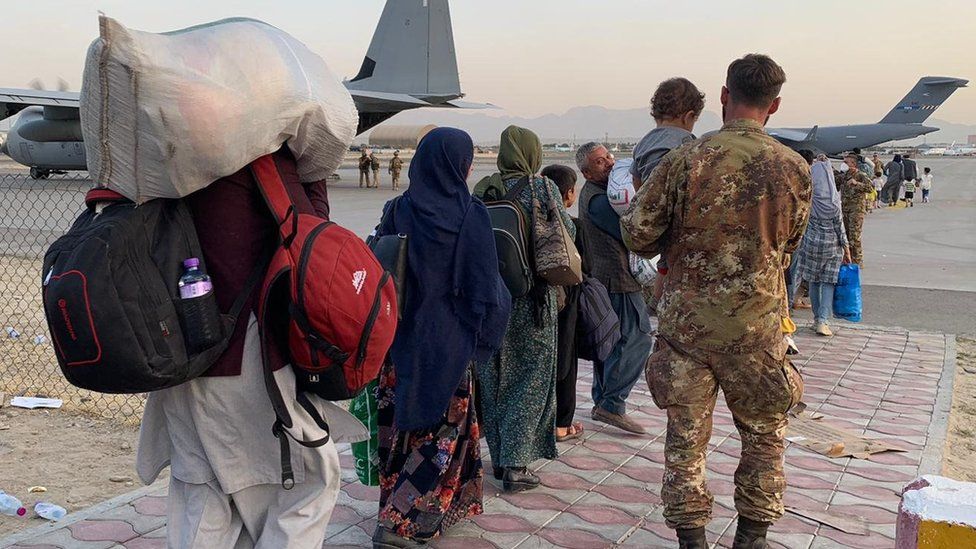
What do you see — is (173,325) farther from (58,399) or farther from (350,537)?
(58,399)

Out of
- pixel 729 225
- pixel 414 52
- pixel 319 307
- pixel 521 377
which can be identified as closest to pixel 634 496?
pixel 521 377

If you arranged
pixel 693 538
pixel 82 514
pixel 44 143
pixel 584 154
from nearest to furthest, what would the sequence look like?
pixel 693 538
pixel 82 514
pixel 584 154
pixel 44 143

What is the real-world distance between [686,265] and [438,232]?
3.30 ft

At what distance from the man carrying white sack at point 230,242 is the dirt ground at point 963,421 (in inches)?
160

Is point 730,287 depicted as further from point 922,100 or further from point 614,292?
point 922,100

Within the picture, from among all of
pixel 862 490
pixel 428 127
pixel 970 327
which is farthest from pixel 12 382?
pixel 970 327

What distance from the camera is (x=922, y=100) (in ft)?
145

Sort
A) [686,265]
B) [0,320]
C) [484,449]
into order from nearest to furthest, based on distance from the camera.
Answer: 1. [686,265]
2. [484,449]
3. [0,320]

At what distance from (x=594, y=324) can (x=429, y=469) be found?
1493mm

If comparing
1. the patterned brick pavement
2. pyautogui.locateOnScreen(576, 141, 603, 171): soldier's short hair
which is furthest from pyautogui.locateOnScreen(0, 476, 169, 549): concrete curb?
pyautogui.locateOnScreen(576, 141, 603, 171): soldier's short hair

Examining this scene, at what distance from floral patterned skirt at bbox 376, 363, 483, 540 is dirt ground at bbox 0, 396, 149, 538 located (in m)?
1.71

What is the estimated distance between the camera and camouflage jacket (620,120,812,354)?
10.0 feet

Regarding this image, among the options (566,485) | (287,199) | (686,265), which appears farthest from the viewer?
(566,485)

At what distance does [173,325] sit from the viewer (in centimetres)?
195
